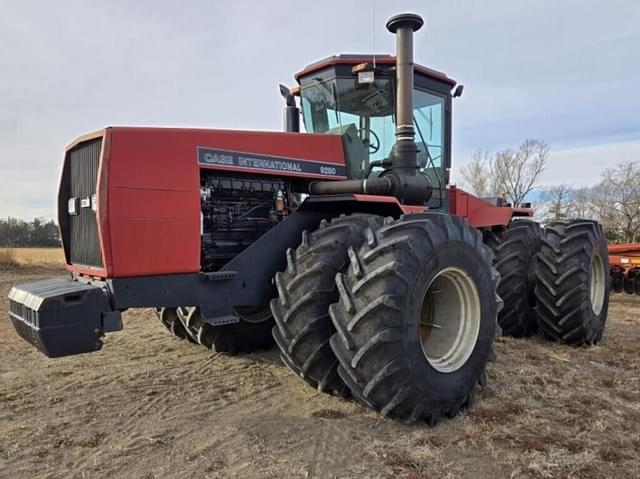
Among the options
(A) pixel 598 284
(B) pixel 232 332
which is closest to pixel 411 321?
(B) pixel 232 332

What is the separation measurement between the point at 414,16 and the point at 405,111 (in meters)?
0.70

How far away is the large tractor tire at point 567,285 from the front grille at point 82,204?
480 centimetres

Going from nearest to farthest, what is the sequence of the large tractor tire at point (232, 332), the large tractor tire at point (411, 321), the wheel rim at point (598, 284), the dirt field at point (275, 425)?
the dirt field at point (275, 425), the large tractor tire at point (411, 321), the large tractor tire at point (232, 332), the wheel rim at point (598, 284)

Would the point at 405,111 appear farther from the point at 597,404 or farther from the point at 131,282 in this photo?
the point at 597,404

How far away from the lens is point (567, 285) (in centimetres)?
577

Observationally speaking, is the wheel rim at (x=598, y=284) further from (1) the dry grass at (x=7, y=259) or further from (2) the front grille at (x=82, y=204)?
(1) the dry grass at (x=7, y=259)

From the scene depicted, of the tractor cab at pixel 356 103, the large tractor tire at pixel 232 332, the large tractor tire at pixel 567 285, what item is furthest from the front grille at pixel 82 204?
the large tractor tire at pixel 567 285

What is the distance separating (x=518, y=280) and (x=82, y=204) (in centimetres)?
486

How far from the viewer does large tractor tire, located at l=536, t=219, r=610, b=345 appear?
5.77 meters

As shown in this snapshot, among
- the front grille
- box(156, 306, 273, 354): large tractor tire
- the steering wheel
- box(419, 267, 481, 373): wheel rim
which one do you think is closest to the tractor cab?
the steering wheel

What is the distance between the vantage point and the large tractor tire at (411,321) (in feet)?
10.7

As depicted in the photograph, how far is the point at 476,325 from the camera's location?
13.0ft

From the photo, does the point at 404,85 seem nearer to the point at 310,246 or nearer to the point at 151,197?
the point at 310,246

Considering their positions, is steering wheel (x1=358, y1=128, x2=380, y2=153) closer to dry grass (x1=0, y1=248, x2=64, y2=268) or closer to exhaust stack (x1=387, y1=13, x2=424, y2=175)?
exhaust stack (x1=387, y1=13, x2=424, y2=175)
